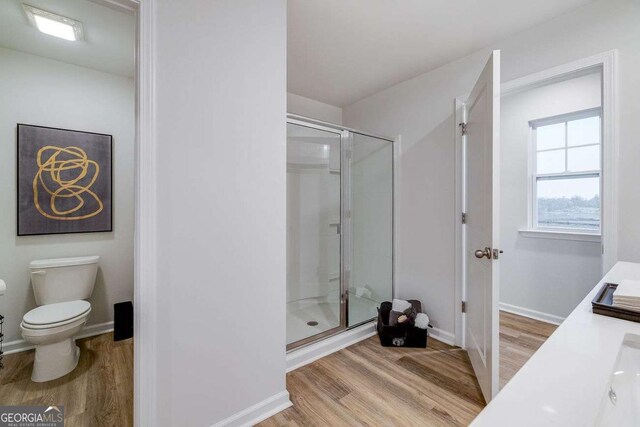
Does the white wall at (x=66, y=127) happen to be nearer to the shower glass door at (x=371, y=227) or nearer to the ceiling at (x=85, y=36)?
the ceiling at (x=85, y=36)

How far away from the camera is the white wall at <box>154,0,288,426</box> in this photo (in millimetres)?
1235

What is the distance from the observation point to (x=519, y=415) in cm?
49

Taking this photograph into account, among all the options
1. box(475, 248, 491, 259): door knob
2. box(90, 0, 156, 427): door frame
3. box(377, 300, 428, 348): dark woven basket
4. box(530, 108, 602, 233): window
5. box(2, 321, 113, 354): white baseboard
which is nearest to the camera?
box(90, 0, 156, 427): door frame

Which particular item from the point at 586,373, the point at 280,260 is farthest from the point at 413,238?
the point at 586,373

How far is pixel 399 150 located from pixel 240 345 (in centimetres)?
221

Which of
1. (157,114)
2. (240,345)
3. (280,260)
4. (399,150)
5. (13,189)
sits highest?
(399,150)

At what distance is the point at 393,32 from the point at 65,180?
2.88m

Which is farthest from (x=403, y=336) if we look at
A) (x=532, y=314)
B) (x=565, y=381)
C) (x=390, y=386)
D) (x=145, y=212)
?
(x=145, y=212)

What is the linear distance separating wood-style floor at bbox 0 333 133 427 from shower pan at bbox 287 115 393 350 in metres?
1.24

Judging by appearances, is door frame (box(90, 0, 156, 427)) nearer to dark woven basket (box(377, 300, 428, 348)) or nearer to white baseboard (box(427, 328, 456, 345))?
dark woven basket (box(377, 300, 428, 348))

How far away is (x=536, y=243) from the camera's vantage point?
289 cm

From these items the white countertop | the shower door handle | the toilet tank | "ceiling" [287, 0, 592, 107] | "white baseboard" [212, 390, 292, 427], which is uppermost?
"ceiling" [287, 0, 592, 107]

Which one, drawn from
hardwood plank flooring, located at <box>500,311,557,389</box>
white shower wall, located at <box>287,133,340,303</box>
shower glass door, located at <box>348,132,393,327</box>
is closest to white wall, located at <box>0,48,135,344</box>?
white shower wall, located at <box>287,133,340,303</box>

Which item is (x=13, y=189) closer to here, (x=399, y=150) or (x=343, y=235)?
(x=343, y=235)
